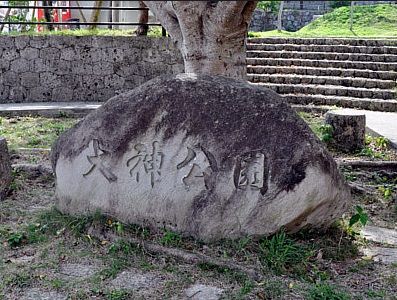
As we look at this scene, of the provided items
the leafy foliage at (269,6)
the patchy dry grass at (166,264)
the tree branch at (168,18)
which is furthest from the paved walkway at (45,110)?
the leafy foliage at (269,6)

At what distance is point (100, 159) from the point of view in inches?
165

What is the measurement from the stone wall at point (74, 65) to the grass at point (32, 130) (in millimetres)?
1612

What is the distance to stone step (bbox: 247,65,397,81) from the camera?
35.9 ft

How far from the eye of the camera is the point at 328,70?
11.2 m

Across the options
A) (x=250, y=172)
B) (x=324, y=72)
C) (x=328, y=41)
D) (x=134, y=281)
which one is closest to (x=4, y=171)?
(x=134, y=281)

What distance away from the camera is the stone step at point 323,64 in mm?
11180

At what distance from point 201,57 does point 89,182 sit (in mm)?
2196

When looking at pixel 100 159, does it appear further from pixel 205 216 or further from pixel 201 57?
pixel 201 57

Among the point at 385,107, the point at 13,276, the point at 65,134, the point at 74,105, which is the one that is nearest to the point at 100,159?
the point at 65,134

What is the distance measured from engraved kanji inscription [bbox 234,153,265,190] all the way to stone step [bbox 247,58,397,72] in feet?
26.4

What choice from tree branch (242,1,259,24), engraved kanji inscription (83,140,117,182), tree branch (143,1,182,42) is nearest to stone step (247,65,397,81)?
tree branch (143,1,182,42)

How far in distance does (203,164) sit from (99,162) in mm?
788

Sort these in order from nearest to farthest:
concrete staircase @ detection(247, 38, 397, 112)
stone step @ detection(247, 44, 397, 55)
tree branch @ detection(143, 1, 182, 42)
Answer: 1. tree branch @ detection(143, 1, 182, 42)
2. concrete staircase @ detection(247, 38, 397, 112)
3. stone step @ detection(247, 44, 397, 55)

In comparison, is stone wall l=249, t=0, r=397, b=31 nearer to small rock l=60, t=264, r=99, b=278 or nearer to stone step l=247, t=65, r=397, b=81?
stone step l=247, t=65, r=397, b=81
